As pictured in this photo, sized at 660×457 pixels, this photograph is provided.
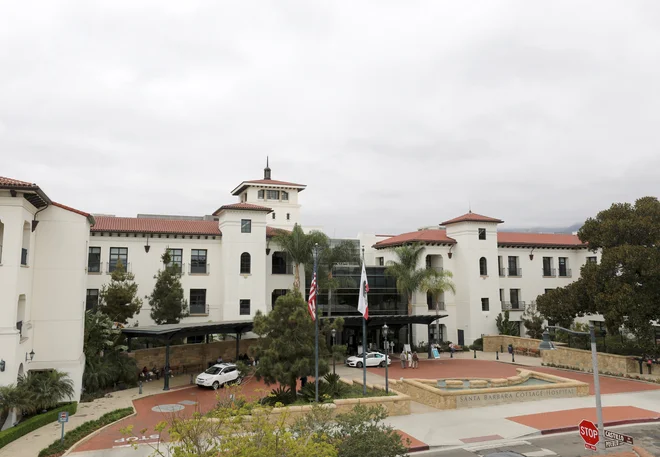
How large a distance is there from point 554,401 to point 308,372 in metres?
12.9

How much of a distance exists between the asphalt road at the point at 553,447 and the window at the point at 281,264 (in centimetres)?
2807

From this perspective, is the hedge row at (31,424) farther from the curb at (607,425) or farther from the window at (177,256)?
the curb at (607,425)

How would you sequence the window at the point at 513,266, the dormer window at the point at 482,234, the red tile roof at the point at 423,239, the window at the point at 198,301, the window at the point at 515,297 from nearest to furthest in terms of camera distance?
the window at the point at 198,301
the red tile roof at the point at 423,239
the dormer window at the point at 482,234
the window at the point at 515,297
the window at the point at 513,266

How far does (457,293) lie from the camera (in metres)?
48.5

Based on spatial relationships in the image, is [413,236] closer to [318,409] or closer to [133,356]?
[133,356]

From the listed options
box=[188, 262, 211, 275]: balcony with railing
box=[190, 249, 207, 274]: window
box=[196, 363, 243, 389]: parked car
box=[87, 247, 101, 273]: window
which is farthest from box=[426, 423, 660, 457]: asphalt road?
box=[87, 247, 101, 273]: window

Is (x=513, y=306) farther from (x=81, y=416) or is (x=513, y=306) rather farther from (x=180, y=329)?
(x=81, y=416)

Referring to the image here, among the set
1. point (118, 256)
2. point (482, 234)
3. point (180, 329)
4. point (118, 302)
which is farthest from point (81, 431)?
point (482, 234)

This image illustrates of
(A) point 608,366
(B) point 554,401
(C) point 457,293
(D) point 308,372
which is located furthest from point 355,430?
(C) point 457,293

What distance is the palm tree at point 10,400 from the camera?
19672 millimetres

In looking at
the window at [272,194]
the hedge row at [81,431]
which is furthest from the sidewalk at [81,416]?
the window at [272,194]

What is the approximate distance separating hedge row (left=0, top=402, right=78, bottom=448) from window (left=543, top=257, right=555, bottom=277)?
46.4 m

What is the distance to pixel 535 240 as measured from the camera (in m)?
53.4

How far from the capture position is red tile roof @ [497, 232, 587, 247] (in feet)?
169
